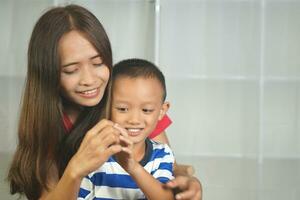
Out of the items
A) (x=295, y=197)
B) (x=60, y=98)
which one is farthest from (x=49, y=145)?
(x=295, y=197)

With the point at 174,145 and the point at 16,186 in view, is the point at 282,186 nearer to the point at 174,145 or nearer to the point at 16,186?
the point at 174,145

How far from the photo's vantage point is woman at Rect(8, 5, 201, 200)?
2.82ft

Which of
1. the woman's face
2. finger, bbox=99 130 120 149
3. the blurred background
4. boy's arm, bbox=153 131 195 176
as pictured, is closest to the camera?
finger, bbox=99 130 120 149

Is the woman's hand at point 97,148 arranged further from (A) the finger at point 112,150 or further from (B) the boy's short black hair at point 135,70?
(B) the boy's short black hair at point 135,70

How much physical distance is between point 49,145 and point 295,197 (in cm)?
178

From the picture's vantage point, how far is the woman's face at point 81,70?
0.86m

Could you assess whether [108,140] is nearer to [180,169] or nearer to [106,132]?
[106,132]

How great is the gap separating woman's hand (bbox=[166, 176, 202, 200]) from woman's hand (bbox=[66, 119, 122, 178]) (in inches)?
5.2

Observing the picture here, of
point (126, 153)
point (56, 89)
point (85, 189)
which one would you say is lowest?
point (85, 189)

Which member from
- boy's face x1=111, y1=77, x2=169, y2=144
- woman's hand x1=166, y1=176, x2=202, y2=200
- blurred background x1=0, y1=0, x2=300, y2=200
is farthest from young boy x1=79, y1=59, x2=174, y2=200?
blurred background x1=0, y1=0, x2=300, y2=200

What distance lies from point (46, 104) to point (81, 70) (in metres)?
0.11

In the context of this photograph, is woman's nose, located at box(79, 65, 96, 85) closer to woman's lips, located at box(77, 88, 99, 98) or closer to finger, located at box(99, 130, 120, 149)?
woman's lips, located at box(77, 88, 99, 98)

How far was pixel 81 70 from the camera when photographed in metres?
0.88

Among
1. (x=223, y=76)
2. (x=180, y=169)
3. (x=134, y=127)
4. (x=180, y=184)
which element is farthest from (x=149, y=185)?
(x=223, y=76)
